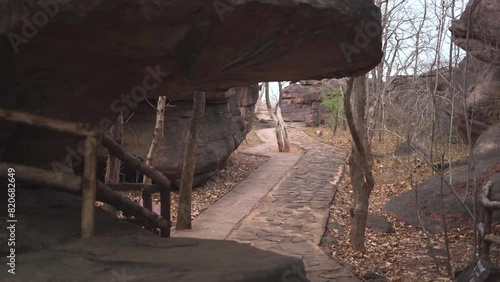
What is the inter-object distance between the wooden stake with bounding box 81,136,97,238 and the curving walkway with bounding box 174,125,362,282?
3.92m

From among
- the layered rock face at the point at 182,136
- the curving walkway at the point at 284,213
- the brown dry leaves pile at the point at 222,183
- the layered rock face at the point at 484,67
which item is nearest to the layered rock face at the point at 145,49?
the curving walkway at the point at 284,213

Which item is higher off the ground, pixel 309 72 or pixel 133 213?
pixel 309 72

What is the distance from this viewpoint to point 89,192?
311 cm

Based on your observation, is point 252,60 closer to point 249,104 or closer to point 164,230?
point 164,230

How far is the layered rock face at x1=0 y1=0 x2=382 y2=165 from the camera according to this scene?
301cm

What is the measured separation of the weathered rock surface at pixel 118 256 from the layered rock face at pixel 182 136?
8.15 m

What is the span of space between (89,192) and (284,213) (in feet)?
25.8

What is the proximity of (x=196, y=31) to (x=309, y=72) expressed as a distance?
1.26 metres

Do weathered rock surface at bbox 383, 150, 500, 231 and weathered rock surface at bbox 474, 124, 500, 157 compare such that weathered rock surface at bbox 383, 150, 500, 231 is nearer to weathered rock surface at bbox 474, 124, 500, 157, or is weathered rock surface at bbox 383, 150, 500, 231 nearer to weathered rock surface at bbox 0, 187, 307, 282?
weathered rock surface at bbox 474, 124, 500, 157

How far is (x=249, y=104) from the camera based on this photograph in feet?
67.2

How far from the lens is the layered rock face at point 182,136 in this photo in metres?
11.7

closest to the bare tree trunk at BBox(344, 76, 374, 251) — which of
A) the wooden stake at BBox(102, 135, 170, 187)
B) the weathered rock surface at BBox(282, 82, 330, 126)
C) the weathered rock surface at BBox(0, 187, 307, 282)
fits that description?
the wooden stake at BBox(102, 135, 170, 187)

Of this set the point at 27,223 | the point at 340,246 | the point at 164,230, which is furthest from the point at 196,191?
the point at 27,223

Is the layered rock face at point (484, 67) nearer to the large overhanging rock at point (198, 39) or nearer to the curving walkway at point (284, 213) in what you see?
the curving walkway at point (284, 213)
